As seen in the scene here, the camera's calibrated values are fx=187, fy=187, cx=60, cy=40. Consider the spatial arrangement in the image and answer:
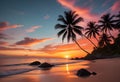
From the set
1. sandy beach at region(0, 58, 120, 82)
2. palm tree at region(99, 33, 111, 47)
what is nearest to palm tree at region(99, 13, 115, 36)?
palm tree at region(99, 33, 111, 47)

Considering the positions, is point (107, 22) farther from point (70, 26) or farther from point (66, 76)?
point (66, 76)

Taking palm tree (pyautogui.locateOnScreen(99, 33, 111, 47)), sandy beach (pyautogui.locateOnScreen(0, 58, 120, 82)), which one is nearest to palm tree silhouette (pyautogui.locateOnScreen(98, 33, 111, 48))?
palm tree (pyautogui.locateOnScreen(99, 33, 111, 47))

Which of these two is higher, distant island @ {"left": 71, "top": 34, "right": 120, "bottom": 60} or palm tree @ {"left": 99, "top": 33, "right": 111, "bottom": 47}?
palm tree @ {"left": 99, "top": 33, "right": 111, "bottom": 47}

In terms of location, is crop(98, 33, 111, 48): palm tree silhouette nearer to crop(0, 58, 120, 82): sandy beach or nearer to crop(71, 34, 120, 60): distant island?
crop(71, 34, 120, 60): distant island

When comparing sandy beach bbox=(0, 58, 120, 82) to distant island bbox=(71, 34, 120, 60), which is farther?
distant island bbox=(71, 34, 120, 60)

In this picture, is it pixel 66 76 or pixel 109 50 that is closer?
pixel 66 76

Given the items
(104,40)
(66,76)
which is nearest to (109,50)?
(104,40)

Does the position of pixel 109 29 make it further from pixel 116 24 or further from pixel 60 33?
pixel 60 33

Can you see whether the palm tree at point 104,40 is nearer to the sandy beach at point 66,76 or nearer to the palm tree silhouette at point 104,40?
the palm tree silhouette at point 104,40

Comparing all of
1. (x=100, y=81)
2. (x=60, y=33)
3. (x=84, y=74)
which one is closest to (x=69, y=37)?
(x=60, y=33)

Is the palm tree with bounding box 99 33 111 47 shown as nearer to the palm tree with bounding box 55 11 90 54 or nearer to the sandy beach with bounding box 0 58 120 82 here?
→ the palm tree with bounding box 55 11 90 54

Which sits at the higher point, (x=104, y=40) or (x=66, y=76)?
(x=104, y=40)

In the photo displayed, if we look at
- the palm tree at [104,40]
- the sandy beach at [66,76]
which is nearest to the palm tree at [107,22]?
the palm tree at [104,40]

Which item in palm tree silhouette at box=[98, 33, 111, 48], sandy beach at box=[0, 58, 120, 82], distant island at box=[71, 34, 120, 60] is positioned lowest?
sandy beach at box=[0, 58, 120, 82]
